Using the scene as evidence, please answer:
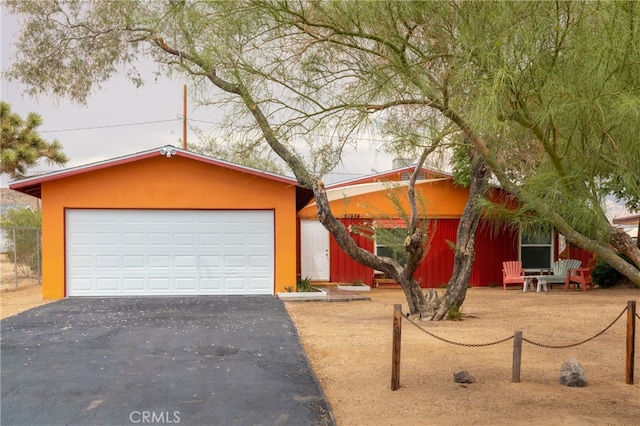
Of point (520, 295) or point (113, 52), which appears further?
point (520, 295)

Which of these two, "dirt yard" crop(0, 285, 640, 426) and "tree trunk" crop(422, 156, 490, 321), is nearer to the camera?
"dirt yard" crop(0, 285, 640, 426)

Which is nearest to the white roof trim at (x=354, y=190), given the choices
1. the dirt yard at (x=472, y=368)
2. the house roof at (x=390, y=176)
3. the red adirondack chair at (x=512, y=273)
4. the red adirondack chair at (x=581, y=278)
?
the house roof at (x=390, y=176)

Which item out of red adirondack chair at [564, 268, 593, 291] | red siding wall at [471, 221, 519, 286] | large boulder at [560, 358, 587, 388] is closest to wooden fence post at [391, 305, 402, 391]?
large boulder at [560, 358, 587, 388]

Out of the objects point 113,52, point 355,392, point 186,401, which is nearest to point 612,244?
point 355,392

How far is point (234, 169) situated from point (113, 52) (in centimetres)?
407

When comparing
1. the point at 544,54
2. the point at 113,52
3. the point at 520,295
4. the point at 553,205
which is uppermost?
the point at 113,52

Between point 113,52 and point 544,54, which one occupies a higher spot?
point 113,52

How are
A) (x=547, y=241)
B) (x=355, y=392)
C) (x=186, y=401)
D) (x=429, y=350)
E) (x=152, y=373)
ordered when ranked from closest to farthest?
(x=186, y=401), (x=355, y=392), (x=152, y=373), (x=429, y=350), (x=547, y=241)

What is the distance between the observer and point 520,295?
18406mm

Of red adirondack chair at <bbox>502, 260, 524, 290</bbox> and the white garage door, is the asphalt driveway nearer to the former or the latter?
the white garage door

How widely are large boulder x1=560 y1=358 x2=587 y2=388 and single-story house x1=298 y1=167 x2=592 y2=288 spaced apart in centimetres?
1254

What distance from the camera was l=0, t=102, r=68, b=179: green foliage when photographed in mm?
25344

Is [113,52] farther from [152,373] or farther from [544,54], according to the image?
[544,54]

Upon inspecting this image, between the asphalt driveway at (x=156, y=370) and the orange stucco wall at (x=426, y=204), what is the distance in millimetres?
7539
